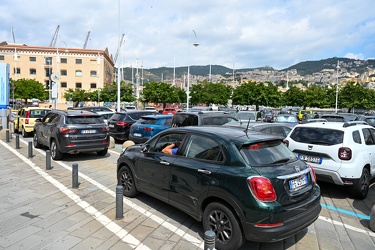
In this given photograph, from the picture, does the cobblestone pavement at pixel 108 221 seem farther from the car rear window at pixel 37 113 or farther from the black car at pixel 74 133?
the car rear window at pixel 37 113

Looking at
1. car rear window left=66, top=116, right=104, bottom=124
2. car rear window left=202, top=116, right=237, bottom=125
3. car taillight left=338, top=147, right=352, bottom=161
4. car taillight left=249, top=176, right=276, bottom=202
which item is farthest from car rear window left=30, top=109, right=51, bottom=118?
car taillight left=249, top=176, right=276, bottom=202

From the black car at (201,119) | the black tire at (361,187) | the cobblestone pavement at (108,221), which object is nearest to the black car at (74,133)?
the cobblestone pavement at (108,221)

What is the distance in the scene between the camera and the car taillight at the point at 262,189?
3.47 metres

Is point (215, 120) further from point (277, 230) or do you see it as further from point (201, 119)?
point (277, 230)

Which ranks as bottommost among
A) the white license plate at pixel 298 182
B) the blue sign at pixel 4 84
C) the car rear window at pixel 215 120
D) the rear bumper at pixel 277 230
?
the rear bumper at pixel 277 230

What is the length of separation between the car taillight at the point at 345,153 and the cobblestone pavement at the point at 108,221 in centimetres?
100

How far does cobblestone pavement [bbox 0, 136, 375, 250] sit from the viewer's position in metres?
4.09

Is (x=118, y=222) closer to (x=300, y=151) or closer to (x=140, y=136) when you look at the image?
(x=300, y=151)

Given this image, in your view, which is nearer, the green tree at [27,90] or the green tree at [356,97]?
the green tree at [356,97]

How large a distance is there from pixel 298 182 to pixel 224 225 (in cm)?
119

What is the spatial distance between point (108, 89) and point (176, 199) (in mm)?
47207

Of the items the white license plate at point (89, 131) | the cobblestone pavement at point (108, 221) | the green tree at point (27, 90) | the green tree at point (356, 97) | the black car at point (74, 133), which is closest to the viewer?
the cobblestone pavement at point (108, 221)

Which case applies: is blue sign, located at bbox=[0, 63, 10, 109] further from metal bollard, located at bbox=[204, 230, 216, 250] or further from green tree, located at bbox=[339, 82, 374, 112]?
green tree, located at bbox=[339, 82, 374, 112]

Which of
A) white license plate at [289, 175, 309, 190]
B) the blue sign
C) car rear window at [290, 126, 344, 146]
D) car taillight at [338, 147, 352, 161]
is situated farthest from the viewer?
the blue sign
